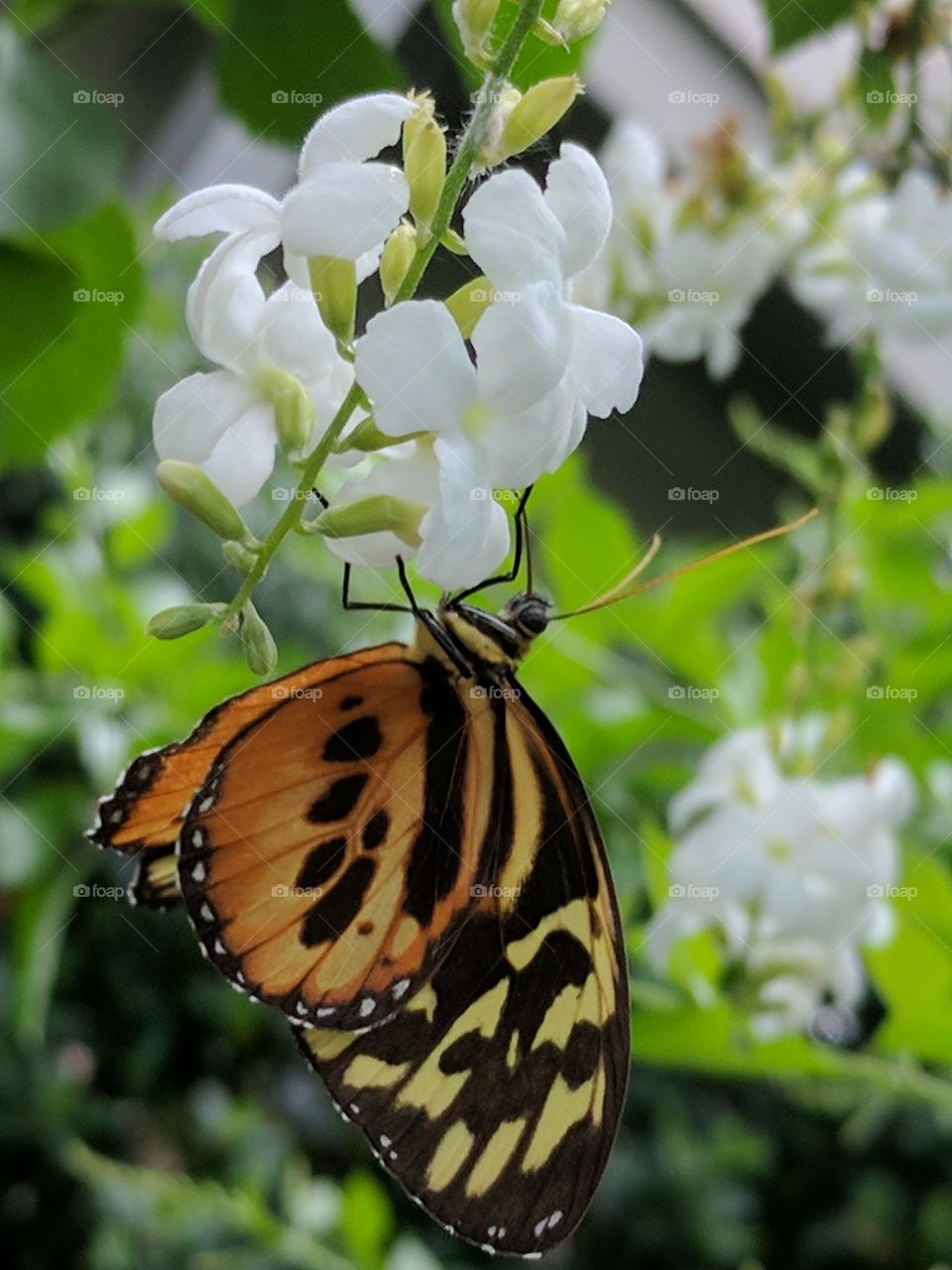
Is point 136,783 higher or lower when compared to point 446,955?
higher

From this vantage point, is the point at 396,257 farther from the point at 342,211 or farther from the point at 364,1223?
the point at 364,1223

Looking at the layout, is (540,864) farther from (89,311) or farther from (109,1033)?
(109,1033)

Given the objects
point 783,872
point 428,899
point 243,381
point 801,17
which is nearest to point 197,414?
point 243,381

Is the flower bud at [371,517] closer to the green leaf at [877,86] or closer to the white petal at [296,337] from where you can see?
the white petal at [296,337]

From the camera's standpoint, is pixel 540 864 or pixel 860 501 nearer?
pixel 540 864

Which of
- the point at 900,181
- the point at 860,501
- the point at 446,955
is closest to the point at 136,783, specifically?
the point at 446,955

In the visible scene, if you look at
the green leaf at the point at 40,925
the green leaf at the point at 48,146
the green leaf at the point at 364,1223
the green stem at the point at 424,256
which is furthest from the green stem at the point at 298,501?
the green leaf at the point at 364,1223
